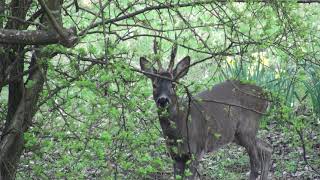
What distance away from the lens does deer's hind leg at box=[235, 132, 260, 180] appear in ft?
28.4

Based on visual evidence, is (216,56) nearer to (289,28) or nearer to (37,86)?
(289,28)

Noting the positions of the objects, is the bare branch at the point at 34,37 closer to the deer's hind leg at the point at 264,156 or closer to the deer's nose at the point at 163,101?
the deer's nose at the point at 163,101

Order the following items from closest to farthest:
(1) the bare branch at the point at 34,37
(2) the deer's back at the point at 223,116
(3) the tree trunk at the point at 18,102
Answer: (1) the bare branch at the point at 34,37 < (3) the tree trunk at the point at 18,102 < (2) the deer's back at the point at 223,116

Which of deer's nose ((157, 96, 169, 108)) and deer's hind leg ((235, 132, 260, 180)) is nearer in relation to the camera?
deer's nose ((157, 96, 169, 108))

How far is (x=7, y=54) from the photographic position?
16.7ft

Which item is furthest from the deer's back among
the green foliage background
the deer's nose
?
the green foliage background

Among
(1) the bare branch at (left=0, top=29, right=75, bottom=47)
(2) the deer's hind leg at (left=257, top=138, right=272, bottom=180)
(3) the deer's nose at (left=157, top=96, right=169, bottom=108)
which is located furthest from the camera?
(2) the deer's hind leg at (left=257, top=138, right=272, bottom=180)

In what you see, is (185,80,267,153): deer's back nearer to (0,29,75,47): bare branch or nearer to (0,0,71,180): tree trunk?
(0,0,71,180): tree trunk

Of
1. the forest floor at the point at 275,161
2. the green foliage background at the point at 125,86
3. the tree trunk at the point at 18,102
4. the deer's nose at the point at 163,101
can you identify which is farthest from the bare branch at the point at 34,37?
the forest floor at the point at 275,161

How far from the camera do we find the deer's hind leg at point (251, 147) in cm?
866

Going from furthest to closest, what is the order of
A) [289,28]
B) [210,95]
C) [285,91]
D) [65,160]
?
1. [285,91]
2. [210,95]
3. [289,28]
4. [65,160]

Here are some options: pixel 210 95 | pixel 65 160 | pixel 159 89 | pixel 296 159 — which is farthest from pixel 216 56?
pixel 296 159

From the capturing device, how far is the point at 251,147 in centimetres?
881

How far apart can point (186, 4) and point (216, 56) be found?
489 millimetres
